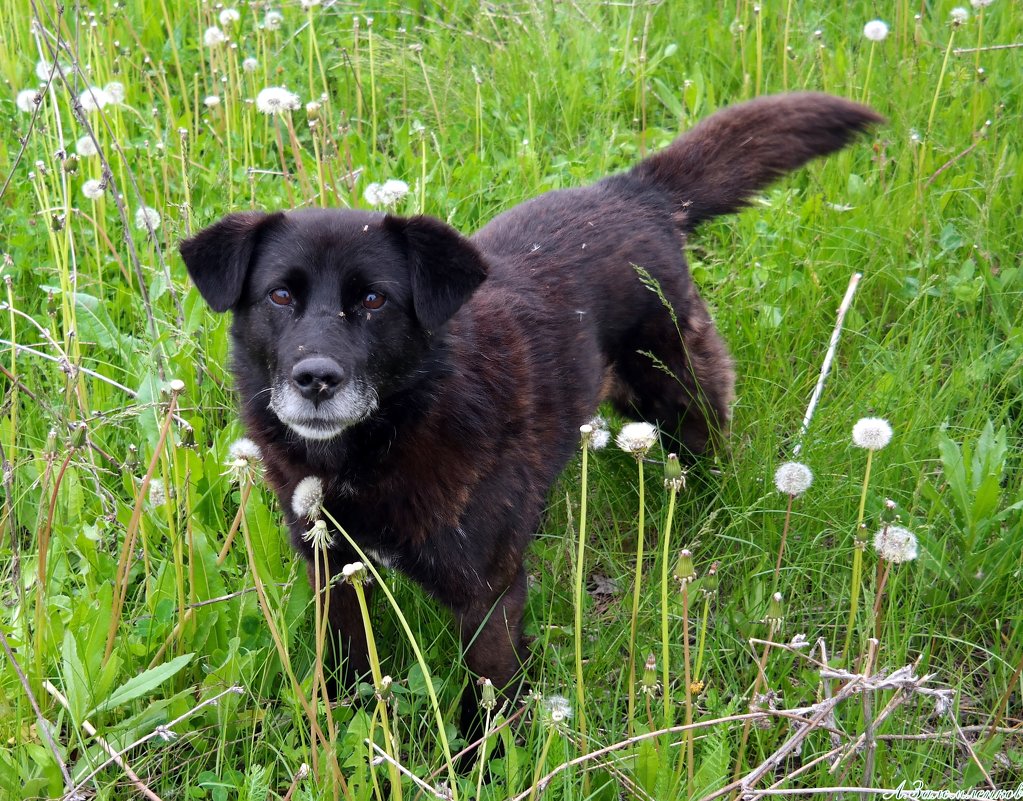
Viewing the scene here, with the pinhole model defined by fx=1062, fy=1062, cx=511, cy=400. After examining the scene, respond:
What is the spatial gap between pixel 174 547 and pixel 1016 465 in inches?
104

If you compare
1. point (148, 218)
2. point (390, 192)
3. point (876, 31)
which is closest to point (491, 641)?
point (390, 192)

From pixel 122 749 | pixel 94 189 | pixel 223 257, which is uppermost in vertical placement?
pixel 223 257

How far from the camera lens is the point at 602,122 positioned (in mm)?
5062

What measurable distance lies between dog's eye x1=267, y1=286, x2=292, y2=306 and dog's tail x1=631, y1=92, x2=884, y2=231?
145 cm

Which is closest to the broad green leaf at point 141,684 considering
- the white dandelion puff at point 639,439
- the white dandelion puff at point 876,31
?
the white dandelion puff at point 639,439

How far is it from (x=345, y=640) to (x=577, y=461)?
109 cm

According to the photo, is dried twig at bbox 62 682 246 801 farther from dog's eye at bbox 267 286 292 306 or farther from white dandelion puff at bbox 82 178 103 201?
white dandelion puff at bbox 82 178 103 201

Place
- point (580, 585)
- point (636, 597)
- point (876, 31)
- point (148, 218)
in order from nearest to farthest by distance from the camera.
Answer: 1. point (580, 585)
2. point (636, 597)
3. point (148, 218)
4. point (876, 31)

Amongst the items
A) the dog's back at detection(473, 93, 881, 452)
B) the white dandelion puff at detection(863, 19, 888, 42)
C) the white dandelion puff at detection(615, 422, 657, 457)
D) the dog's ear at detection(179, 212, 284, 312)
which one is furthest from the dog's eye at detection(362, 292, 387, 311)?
the white dandelion puff at detection(863, 19, 888, 42)

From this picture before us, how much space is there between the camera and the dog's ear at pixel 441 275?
2.58 m

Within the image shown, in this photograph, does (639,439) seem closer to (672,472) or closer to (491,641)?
(672,472)

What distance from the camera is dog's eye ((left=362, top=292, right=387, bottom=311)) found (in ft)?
8.46

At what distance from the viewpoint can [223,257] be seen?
264 centimetres

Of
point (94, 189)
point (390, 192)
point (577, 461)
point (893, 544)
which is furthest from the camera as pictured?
point (577, 461)
